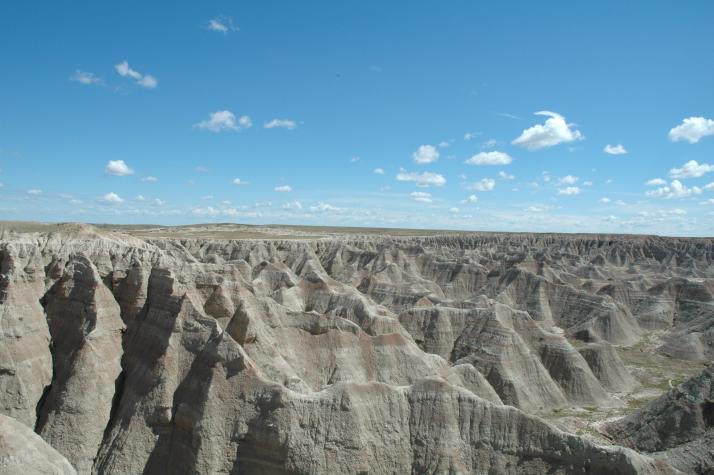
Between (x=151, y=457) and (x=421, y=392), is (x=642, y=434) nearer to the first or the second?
(x=421, y=392)

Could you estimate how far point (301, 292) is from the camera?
4412 cm

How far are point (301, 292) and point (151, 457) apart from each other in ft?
90.2

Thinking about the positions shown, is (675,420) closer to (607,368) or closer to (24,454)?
(607,368)

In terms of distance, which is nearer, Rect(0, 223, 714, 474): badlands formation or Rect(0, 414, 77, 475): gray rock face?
Rect(0, 414, 77, 475): gray rock face

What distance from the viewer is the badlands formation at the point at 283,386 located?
592 inches

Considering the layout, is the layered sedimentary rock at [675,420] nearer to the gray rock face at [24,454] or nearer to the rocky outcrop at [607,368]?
the rocky outcrop at [607,368]

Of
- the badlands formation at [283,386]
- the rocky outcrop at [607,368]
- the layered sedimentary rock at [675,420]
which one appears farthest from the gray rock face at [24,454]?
the rocky outcrop at [607,368]

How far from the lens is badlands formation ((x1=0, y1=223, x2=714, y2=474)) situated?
15.0 metres

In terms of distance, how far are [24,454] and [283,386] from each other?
713cm

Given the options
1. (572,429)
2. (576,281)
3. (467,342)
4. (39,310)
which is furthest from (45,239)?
(576,281)

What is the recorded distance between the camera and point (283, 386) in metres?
16.2

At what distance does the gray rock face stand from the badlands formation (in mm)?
52

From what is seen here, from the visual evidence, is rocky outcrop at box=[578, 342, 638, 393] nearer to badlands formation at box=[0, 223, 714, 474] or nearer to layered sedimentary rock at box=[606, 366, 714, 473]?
badlands formation at box=[0, 223, 714, 474]

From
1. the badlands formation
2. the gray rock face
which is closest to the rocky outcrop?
the badlands formation
